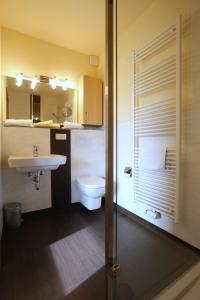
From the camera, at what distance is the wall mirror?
2.30 m

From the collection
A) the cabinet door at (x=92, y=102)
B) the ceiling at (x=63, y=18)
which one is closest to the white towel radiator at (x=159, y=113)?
the ceiling at (x=63, y=18)

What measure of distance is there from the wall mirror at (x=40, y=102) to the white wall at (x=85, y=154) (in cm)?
37

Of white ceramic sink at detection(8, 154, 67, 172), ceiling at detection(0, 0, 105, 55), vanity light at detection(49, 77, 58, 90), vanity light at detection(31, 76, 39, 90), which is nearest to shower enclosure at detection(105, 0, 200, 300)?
ceiling at detection(0, 0, 105, 55)

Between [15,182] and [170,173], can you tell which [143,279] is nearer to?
[170,173]

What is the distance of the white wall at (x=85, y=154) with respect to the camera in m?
2.51

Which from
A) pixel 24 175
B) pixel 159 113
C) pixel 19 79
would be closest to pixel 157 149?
pixel 159 113

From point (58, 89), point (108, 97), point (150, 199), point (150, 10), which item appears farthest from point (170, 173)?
point (58, 89)

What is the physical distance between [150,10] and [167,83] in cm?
91

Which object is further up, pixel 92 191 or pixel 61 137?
pixel 61 137

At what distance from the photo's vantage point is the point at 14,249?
5.07ft

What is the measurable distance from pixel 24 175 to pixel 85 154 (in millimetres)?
911

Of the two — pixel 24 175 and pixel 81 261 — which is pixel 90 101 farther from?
pixel 81 261

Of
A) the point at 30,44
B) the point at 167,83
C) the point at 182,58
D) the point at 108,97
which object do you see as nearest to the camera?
the point at 108,97

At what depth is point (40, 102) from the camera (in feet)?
8.21
